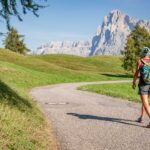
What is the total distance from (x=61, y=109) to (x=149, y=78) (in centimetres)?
534

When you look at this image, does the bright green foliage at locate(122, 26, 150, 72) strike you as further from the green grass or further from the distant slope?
the green grass

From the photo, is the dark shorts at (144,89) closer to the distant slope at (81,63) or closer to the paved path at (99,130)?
the paved path at (99,130)

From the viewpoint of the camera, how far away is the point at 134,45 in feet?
224

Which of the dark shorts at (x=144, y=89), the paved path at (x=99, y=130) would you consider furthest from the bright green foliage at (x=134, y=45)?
the dark shorts at (x=144, y=89)

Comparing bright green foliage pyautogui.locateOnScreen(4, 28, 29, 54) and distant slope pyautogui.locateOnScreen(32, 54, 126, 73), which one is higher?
bright green foliage pyautogui.locateOnScreen(4, 28, 29, 54)

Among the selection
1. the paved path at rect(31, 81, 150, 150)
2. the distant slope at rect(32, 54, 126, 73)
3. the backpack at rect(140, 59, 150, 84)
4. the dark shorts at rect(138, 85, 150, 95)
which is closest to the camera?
the paved path at rect(31, 81, 150, 150)

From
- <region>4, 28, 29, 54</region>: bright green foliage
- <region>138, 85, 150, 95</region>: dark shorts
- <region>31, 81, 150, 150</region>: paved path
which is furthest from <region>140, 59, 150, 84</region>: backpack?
<region>4, 28, 29, 54</region>: bright green foliage

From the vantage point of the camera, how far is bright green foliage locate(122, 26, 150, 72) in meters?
65.9

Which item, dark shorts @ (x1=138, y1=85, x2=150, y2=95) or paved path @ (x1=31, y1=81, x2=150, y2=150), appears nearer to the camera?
paved path @ (x1=31, y1=81, x2=150, y2=150)

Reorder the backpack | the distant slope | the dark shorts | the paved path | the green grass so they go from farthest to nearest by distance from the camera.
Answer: the distant slope < the green grass < the dark shorts < the backpack < the paved path

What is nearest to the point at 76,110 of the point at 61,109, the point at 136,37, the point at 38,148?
the point at 61,109

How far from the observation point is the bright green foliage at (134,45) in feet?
216

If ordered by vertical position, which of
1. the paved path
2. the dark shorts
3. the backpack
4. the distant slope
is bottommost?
the distant slope

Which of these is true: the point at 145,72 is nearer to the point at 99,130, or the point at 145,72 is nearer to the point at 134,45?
the point at 99,130
